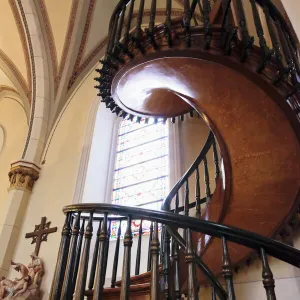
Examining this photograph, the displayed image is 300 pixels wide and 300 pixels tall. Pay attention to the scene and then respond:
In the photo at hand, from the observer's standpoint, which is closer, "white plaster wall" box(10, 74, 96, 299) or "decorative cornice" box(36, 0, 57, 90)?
"white plaster wall" box(10, 74, 96, 299)

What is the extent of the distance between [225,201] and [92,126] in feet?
11.6

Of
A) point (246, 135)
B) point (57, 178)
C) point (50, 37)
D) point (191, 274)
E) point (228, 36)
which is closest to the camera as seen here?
point (191, 274)

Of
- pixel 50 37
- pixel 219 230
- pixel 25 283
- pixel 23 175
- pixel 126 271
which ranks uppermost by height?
pixel 50 37

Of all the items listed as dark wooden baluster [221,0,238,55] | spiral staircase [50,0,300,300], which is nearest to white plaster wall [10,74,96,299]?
spiral staircase [50,0,300,300]

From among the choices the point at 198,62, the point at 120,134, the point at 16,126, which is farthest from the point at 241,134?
the point at 16,126

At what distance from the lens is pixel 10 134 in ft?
25.5

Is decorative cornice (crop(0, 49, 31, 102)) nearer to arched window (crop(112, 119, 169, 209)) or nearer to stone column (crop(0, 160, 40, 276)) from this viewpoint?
stone column (crop(0, 160, 40, 276))

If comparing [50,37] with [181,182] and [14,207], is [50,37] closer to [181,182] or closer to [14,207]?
[14,207]

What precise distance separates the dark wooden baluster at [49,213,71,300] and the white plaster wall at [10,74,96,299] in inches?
100

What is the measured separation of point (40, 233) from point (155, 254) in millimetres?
3460

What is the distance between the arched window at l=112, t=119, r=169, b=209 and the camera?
493 cm

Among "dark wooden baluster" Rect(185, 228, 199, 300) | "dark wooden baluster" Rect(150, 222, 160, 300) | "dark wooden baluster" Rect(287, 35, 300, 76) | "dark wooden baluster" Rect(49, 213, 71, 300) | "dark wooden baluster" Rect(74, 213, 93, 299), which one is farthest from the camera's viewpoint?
"dark wooden baluster" Rect(287, 35, 300, 76)

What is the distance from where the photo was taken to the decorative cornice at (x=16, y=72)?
732cm

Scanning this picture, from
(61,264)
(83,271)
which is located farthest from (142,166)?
(83,271)
